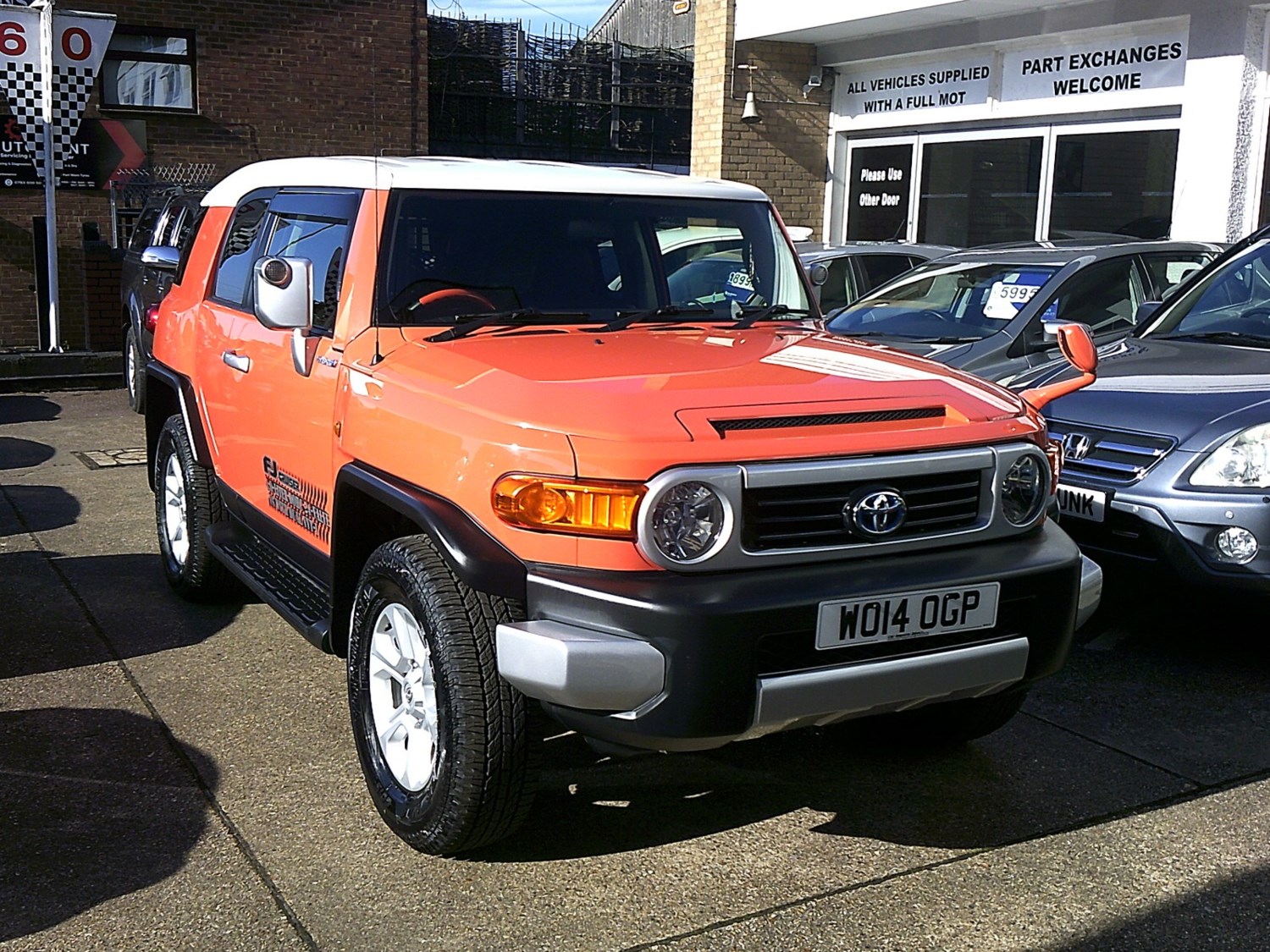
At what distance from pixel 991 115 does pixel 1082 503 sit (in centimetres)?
977

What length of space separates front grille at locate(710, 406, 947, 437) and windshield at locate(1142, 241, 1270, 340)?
320cm

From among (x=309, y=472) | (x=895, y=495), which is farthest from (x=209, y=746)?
(x=895, y=495)

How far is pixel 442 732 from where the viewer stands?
128 inches

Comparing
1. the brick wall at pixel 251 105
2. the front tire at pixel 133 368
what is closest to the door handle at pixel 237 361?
the front tire at pixel 133 368

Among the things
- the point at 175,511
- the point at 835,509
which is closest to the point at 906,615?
the point at 835,509

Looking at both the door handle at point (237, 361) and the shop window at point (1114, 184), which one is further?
the shop window at point (1114, 184)

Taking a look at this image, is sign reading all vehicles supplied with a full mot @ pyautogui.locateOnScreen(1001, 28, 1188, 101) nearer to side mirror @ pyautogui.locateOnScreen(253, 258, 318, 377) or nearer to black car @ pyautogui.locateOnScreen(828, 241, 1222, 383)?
black car @ pyautogui.locateOnScreen(828, 241, 1222, 383)

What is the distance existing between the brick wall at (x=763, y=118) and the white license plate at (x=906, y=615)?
495 inches

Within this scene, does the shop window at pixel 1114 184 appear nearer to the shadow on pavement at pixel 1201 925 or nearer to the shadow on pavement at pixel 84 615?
the shadow on pavement at pixel 84 615

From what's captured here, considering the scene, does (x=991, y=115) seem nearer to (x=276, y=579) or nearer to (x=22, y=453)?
(x=22, y=453)

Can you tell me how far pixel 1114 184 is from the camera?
12.5 metres

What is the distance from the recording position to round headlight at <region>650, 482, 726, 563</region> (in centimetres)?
306

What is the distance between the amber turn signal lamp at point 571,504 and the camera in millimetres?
3043

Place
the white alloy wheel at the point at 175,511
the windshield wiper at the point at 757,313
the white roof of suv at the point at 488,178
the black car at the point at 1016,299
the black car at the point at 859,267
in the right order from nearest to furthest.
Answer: the white roof of suv at the point at 488,178, the windshield wiper at the point at 757,313, the white alloy wheel at the point at 175,511, the black car at the point at 1016,299, the black car at the point at 859,267
